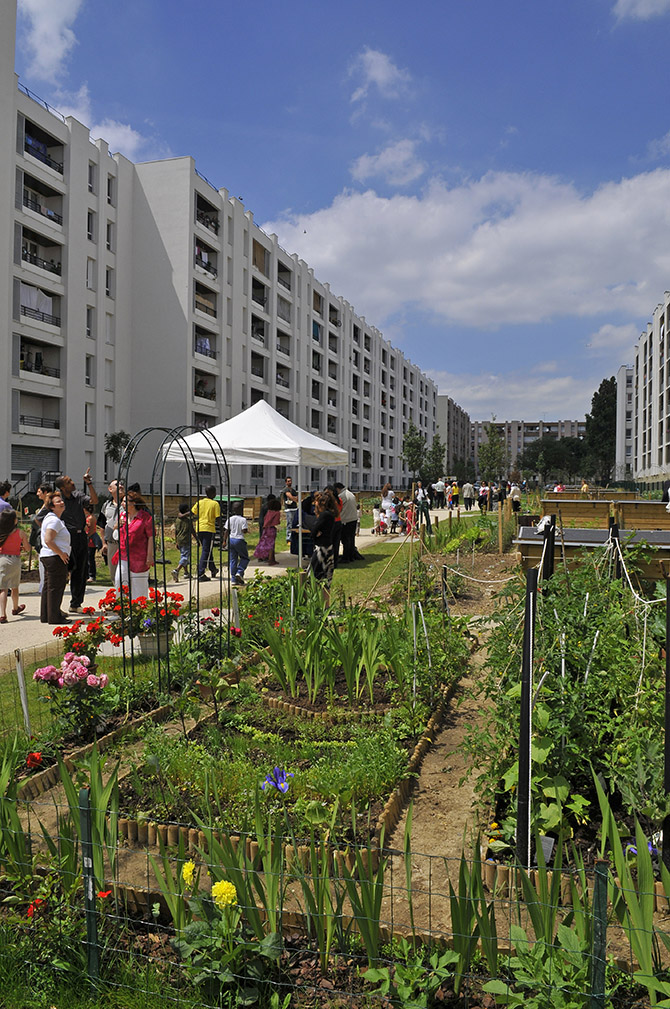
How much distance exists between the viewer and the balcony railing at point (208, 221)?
3611cm

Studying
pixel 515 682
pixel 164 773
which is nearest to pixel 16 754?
pixel 164 773

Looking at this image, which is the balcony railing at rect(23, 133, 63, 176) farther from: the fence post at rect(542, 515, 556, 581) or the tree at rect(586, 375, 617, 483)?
the tree at rect(586, 375, 617, 483)

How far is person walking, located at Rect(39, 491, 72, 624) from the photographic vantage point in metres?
8.53

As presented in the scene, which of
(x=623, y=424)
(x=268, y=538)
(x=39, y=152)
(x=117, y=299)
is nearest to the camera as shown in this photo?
(x=268, y=538)

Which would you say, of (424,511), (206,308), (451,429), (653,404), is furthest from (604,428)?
(424,511)

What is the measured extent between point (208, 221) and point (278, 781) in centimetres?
3745

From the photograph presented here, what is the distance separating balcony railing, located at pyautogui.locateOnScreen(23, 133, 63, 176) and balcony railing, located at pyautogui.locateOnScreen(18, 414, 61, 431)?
1019 centimetres

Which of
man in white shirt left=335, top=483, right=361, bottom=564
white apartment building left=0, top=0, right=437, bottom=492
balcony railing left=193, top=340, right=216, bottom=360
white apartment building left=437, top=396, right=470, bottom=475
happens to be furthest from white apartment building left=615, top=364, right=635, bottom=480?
man in white shirt left=335, top=483, right=361, bottom=564

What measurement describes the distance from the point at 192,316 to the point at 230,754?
3269 cm

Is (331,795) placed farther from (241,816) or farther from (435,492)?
(435,492)

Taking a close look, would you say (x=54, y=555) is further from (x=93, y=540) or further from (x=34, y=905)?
(x=34, y=905)

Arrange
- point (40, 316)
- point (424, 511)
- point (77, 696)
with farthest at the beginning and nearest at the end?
point (40, 316)
point (424, 511)
point (77, 696)

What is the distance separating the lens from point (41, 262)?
28.5 m

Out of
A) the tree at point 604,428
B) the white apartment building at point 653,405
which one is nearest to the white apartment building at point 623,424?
the tree at point 604,428
